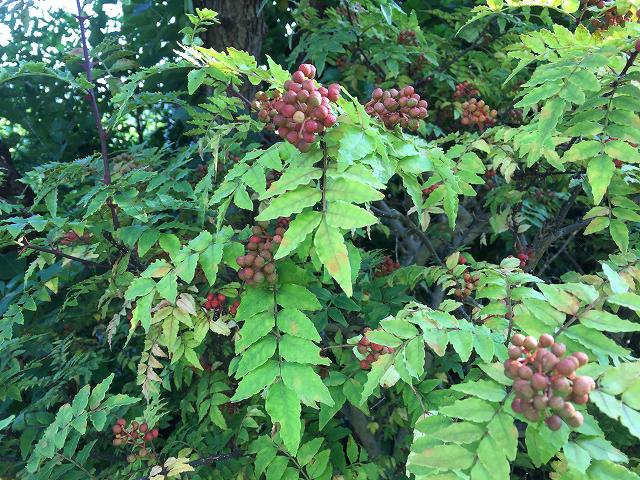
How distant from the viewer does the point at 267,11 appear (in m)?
3.83

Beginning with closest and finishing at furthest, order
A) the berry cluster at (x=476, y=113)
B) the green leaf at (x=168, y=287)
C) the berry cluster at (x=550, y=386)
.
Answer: the berry cluster at (x=550, y=386) → the green leaf at (x=168, y=287) → the berry cluster at (x=476, y=113)

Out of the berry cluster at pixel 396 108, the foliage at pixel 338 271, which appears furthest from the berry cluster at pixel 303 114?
the berry cluster at pixel 396 108

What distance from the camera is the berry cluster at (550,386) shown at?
0.97 metres

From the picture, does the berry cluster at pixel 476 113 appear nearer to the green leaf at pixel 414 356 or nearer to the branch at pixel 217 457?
the green leaf at pixel 414 356

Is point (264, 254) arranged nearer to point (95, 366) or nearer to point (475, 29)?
point (95, 366)

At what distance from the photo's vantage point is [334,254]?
1.13 meters

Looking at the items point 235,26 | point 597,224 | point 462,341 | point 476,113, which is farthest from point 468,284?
point 235,26

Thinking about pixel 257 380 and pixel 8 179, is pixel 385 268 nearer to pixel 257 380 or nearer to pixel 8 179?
pixel 257 380

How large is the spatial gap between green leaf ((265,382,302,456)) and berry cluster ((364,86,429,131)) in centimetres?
92

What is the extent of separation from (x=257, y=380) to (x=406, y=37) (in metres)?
2.55

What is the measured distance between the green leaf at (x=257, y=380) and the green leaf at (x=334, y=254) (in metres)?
0.42

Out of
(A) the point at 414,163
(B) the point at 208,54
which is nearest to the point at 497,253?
(A) the point at 414,163

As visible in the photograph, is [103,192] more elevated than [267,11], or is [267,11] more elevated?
[267,11]

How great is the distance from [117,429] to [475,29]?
10.3 ft
